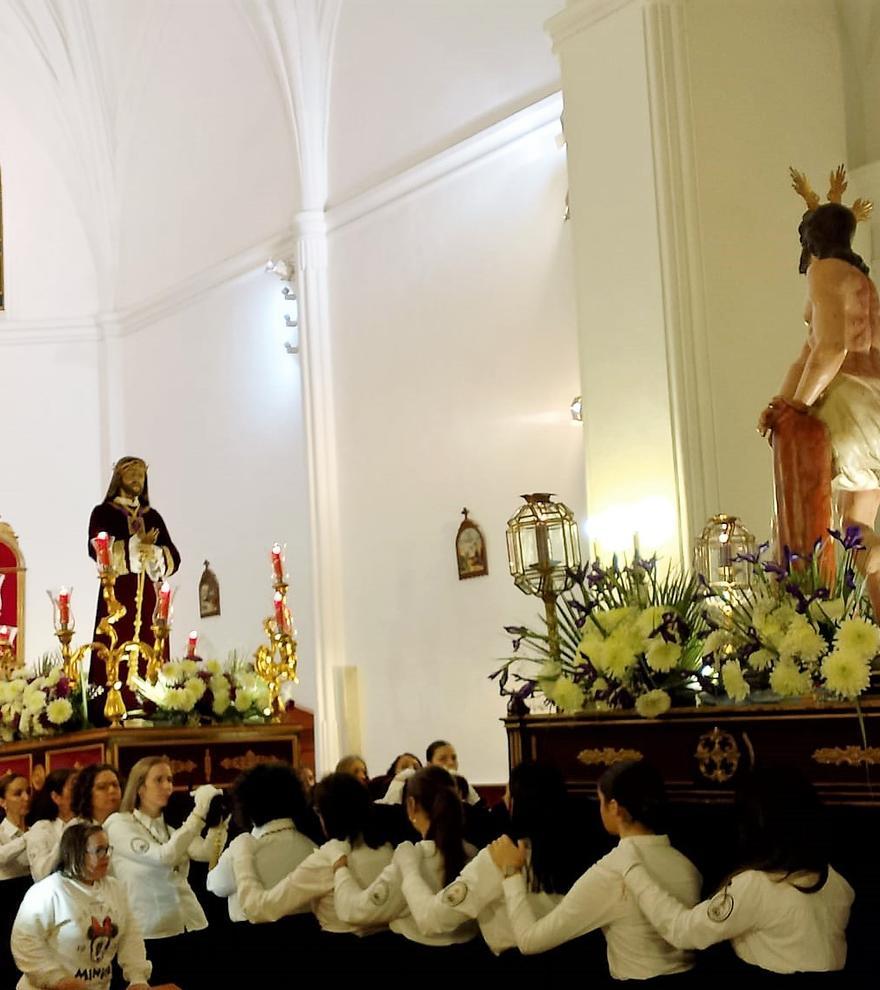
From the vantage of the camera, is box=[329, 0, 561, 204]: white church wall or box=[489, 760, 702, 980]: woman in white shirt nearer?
box=[489, 760, 702, 980]: woman in white shirt

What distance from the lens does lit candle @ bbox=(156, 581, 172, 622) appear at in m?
10.7

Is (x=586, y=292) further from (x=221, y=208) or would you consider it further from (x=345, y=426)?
Answer: (x=221, y=208)

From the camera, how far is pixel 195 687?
10.5m

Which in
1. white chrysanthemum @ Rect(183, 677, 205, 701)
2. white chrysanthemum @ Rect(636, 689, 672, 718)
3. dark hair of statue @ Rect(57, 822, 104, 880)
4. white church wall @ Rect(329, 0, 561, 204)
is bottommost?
dark hair of statue @ Rect(57, 822, 104, 880)

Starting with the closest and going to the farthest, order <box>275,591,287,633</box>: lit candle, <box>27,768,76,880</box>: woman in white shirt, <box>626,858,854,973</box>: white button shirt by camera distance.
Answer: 1. <box>626,858,854,973</box>: white button shirt
2. <box>27,768,76,880</box>: woman in white shirt
3. <box>275,591,287,633</box>: lit candle

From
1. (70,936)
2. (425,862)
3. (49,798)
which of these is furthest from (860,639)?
(49,798)

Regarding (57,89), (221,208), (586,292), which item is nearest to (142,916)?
(586,292)

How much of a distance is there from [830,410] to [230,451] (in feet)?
39.0

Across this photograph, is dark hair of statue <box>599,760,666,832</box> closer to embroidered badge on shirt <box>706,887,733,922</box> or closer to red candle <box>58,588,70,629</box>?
embroidered badge on shirt <box>706,887,733,922</box>

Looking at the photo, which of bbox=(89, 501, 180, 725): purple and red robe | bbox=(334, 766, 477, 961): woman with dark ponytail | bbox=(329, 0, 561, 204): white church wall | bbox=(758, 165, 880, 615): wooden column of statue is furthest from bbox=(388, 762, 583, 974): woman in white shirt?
bbox=(329, 0, 561, 204): white church wall

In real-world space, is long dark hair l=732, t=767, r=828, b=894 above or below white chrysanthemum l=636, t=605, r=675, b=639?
below

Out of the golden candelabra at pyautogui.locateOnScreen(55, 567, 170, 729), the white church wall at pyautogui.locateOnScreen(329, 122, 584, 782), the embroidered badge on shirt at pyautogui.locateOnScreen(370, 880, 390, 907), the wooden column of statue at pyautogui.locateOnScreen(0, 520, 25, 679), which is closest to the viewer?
the embroidered badge on shirt at pyautogui.locateOnScreen(370, 880, 390, 907)

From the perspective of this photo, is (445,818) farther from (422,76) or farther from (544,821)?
(422,76)

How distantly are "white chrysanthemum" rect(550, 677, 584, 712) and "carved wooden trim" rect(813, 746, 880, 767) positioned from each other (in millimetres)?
1372
